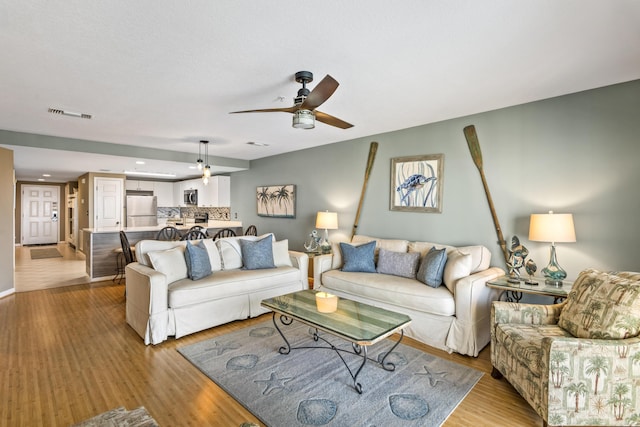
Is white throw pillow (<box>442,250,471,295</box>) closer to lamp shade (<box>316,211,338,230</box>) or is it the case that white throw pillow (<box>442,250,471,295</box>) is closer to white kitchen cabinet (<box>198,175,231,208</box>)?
lamp shade (<box>316,211,338,230</box>)

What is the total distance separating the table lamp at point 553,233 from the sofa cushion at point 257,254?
3.05 meters

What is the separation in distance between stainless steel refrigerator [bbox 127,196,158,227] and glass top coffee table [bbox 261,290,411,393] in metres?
7.76

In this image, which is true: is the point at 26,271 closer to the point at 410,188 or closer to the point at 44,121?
the point at 44,121

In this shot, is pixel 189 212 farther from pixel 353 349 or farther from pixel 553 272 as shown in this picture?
pixel 553 272

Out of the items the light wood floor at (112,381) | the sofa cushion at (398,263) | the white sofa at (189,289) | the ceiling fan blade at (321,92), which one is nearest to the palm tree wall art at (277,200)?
the white sofa at (189,289)

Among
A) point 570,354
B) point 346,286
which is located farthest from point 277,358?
point 570,354

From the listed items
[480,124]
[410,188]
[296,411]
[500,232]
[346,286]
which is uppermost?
[480,124]

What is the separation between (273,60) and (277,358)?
2.54m

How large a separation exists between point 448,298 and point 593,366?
1.30 m

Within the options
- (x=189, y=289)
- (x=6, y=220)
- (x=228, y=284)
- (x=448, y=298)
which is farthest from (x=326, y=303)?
(x=6, y=220)

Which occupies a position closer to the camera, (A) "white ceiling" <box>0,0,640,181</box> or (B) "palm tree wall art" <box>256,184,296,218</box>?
(A) "white ceiling" <box>0,0,640,181</box>

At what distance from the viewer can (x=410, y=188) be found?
4453mm

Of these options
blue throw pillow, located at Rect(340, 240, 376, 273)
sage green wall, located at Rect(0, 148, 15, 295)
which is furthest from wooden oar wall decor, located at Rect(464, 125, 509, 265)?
sage green wall, located at Rect(0, 148, 15, 295)

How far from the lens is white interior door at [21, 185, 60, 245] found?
10.7m
